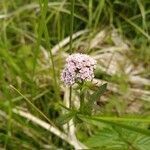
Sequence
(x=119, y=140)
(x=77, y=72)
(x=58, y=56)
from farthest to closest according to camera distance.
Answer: (x=58, y=56) → (x=119, y=140) → (x=77, y=72)

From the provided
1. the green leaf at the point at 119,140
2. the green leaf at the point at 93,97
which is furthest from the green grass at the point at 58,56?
the green leaf at the point at 93,97

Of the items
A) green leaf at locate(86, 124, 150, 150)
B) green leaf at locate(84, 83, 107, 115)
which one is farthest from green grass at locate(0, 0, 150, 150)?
green leaf at locate(84, 83, 107, 115)

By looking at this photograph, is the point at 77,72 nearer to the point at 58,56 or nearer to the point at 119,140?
the point at 119,140

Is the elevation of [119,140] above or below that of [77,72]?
below

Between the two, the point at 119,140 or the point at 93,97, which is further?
A: the point at 119,140

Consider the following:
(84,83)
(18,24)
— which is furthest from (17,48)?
(84,83)

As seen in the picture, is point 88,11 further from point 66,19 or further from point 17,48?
point 17,48

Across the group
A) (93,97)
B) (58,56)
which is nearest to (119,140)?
(93,97)

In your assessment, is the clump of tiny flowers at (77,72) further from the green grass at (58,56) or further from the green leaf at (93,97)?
the green grass at (58,56)

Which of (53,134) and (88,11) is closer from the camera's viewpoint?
(53,134)
